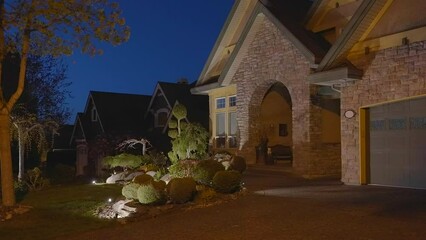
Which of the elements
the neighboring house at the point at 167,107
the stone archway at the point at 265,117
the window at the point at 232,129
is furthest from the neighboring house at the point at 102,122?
the stone archway at the point at 265,117

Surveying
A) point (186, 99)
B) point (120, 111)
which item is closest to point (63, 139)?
point (120, 111)

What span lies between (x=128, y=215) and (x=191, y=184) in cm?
183

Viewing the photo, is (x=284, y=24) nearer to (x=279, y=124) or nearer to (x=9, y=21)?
(x=279, y=124)

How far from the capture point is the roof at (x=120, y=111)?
38125 mm

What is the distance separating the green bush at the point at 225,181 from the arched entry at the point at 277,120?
8.10 m

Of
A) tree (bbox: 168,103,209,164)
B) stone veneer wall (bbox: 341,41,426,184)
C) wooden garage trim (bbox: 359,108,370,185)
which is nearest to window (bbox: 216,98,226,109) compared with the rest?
tree (bbox: 168,103,209,164)

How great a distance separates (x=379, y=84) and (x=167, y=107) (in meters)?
21.4

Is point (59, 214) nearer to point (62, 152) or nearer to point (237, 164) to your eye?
point (237, 164)

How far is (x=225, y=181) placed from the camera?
1381 cm

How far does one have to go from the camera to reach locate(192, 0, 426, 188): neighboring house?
14.6 meters

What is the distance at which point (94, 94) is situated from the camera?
130 ft

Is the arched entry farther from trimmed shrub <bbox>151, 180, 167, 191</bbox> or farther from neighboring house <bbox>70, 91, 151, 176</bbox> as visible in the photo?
neighboring house <bbox>70, 91, 151, 176</bbox>

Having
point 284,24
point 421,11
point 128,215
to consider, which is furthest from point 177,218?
point 284,24

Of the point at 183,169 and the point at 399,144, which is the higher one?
the point at 399,144
